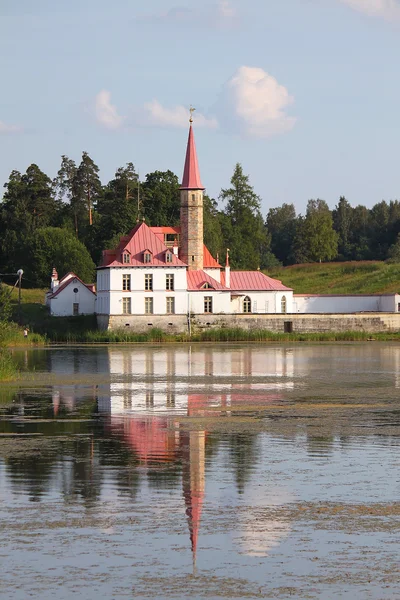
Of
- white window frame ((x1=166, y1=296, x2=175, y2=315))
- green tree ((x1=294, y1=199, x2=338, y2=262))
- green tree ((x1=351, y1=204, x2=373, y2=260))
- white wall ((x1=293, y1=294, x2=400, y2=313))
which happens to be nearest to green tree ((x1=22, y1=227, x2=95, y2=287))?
white window frame ((x1=166, y1=296, x2=175, y2=315))

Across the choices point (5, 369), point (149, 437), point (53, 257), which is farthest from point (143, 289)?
point (149, 437)

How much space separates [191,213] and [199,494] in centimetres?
6844

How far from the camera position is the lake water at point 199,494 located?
516 inches

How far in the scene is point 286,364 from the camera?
51.5 metres

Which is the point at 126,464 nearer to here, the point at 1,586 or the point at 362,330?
the point at 1,586

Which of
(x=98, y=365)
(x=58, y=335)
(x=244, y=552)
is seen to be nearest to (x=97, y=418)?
(x=244, y=552)

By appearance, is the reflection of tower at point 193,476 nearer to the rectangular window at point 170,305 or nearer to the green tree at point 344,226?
the rectangular window at point 170,305

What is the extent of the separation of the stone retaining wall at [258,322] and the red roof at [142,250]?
388cm

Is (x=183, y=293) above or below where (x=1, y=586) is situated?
above

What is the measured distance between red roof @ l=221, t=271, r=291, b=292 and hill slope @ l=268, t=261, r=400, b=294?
15169 mm

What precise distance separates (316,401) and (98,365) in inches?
787

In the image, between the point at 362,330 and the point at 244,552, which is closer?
the point at 244,552

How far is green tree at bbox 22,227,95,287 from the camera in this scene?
10462cm

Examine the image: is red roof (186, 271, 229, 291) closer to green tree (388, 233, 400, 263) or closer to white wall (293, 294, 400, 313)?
white wall (293, 294, 400, 313)
